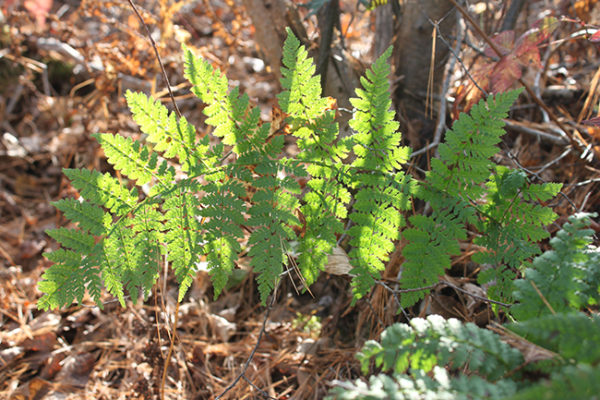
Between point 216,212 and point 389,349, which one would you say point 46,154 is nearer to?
point 216,212

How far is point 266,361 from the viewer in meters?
2.03

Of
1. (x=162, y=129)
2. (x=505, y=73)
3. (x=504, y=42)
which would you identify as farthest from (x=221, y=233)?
(x=504, y=42)

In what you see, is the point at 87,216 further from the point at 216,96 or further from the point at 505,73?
the point at 505,73

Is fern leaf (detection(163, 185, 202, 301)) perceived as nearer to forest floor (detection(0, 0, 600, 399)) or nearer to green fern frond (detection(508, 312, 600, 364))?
forest floor (detection(0, 0, 600, 399))

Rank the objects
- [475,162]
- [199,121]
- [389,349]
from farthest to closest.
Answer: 1. [199,121]
2. [475,162]
3. [389,349]

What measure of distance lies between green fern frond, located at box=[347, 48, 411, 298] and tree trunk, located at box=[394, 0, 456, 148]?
36.8 inches

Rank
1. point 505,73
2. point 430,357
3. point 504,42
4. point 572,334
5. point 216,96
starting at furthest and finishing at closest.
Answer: point 504,42 → point 505,73 → point 216,96 → point 430,357 → point 572,334

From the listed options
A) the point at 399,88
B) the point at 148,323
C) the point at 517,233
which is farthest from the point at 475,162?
the point at 148,323

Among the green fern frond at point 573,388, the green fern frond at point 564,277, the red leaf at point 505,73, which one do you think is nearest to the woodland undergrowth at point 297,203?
the green fern frond at point 564,277

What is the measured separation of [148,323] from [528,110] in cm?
256

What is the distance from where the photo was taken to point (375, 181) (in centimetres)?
151

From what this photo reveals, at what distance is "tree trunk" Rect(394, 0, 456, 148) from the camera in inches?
93.0

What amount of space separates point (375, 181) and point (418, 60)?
132 cm

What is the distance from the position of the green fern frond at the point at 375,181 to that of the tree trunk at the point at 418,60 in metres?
0.94
